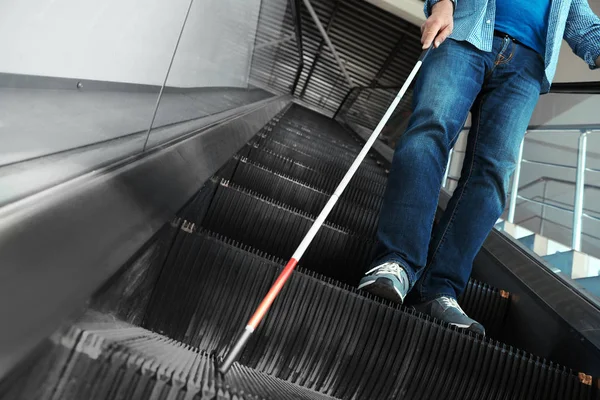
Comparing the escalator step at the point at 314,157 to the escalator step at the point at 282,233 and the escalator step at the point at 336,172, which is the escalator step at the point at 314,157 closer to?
the escalator step at the point at 336,172

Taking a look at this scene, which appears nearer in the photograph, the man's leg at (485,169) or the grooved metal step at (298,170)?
the man's leg at (485,169)

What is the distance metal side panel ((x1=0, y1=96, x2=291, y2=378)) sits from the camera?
0.67m

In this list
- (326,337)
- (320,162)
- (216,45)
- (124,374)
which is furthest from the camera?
(320,162)

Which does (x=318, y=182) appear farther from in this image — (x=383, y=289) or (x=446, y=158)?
(x=383, y=289)

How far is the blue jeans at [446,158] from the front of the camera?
199cm

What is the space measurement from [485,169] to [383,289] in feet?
2.61

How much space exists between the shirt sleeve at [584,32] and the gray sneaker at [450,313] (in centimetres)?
129

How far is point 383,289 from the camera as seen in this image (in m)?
1.71

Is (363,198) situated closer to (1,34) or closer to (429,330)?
(429,330)

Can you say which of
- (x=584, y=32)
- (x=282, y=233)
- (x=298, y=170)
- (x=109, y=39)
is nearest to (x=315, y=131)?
(x=298, y=170)

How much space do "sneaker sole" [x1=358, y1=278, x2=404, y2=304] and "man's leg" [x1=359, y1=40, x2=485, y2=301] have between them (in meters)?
0.04

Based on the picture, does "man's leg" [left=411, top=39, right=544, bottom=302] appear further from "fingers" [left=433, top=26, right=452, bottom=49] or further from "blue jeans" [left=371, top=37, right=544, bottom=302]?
"fingers" [left=433, top=26, right=452, bottom=49]

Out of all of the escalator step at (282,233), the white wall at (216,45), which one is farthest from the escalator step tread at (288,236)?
the white wall at (216,45)

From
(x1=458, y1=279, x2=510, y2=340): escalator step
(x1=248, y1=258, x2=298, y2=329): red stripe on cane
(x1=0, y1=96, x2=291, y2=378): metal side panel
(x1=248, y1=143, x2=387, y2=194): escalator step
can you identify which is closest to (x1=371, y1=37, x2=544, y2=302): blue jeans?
(x1=458, y1=279, x2=510, y2=340): escalator step
